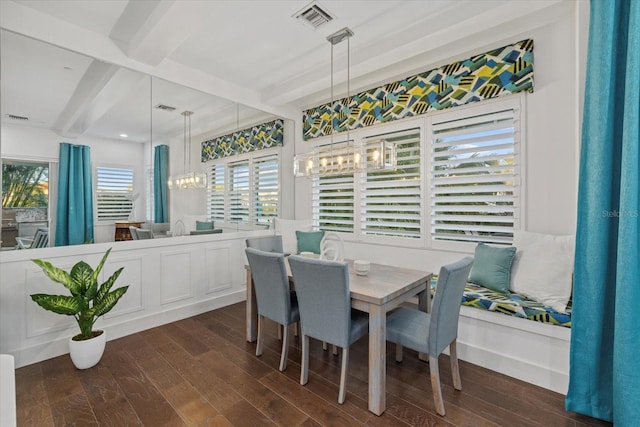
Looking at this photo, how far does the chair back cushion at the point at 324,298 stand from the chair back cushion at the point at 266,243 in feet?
3.55

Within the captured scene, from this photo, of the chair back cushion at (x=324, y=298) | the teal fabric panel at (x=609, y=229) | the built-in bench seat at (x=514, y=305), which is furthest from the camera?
the built-in bench seat at (x=514, y=305)

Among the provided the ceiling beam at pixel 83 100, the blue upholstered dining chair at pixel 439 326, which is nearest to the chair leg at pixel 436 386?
the blue upholstered dining chair at pixel 439 326

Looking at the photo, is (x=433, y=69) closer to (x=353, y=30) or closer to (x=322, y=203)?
(x=353, y=30)

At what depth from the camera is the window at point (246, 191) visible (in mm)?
4086

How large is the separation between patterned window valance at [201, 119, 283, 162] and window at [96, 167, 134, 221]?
3.37ft

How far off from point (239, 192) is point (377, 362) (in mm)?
3166

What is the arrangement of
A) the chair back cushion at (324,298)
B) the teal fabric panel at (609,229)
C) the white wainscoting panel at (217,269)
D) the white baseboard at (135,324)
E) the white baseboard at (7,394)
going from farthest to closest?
the white wainscoting panel at (217,269), the white baseboard at (135,324), the chair back cushion at (324,298), the teal fabric panel at (609,229), the white baseboard at (7,394)

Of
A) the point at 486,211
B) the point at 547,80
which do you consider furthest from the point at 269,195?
the point at 547,80

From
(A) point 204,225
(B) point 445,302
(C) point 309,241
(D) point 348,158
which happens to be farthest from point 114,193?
(B) point 445,302

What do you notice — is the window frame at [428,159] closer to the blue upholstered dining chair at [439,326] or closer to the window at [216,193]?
the blue upholstered dining chair at [439,326]

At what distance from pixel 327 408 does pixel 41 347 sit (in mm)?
2498

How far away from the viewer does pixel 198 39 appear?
2.85 m

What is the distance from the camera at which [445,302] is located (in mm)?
1846

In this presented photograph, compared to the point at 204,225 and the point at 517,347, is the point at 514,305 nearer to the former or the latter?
the point at 517,347
